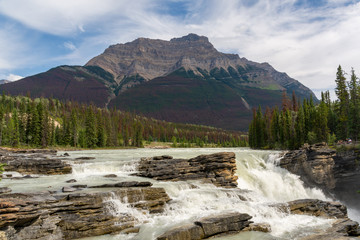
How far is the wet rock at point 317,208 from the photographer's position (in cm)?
2490

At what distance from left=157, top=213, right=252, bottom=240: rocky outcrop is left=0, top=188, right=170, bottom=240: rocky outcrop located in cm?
403

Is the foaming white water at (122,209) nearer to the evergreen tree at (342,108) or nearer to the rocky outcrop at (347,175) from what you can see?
the rocky outcrop at (347,175)

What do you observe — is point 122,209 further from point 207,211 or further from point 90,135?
point 90,135

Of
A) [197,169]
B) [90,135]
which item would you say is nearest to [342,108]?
[197,169]

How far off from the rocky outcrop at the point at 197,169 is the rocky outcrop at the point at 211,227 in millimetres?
14553

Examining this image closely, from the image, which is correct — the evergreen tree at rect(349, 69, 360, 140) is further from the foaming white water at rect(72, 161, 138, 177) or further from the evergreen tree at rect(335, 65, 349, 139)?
the foaming white water at rect(72, 161, 138, 177)

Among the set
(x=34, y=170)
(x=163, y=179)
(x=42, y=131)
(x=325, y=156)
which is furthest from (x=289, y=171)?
(x=42, y=131)

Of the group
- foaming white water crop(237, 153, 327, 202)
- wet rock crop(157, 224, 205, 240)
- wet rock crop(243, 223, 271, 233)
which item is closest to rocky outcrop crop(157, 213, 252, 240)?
wet rock crop(157, 224, 205, 240)

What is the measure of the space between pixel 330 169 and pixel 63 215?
5156cm

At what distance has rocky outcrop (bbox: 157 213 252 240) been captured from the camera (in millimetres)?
16734

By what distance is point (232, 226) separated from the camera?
749 inches

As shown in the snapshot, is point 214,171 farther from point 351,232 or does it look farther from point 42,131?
point 42,131

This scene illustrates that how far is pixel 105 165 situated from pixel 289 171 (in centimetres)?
3696

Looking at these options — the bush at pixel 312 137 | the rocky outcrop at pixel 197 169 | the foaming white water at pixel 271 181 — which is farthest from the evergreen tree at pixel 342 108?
the rocky outcrop at pixel 197 169
